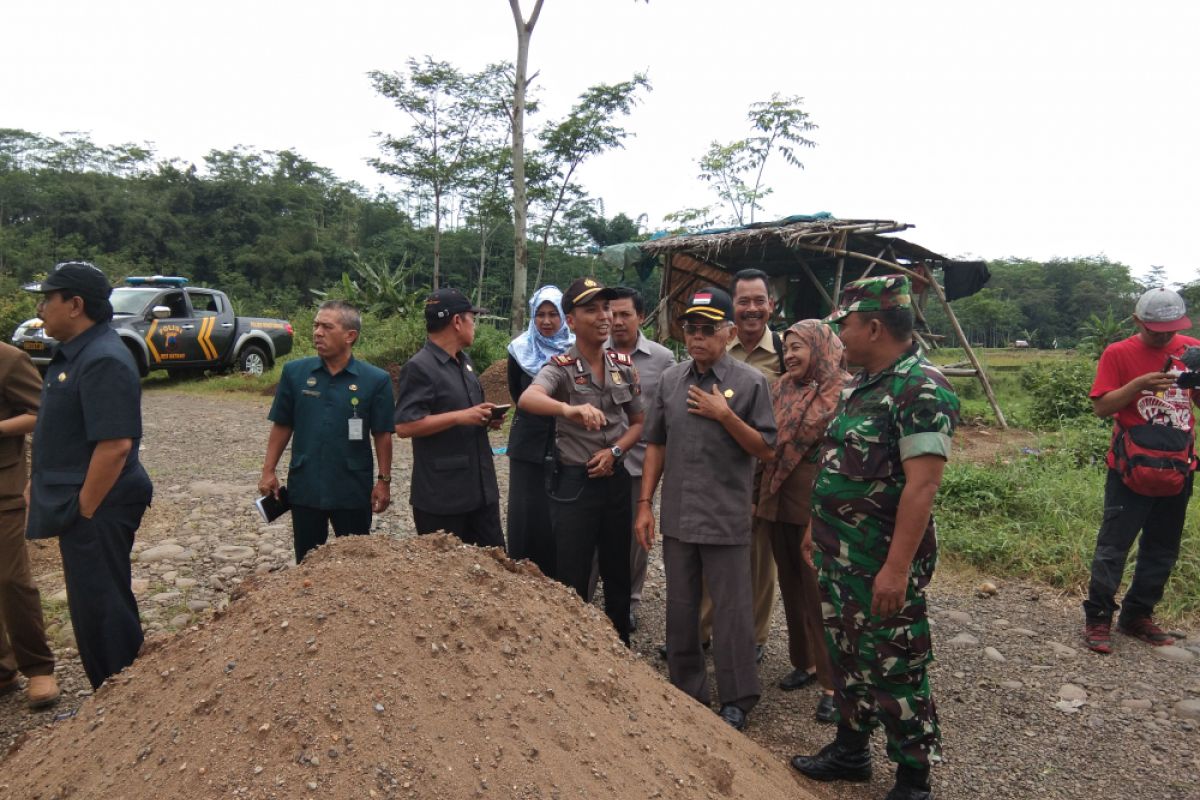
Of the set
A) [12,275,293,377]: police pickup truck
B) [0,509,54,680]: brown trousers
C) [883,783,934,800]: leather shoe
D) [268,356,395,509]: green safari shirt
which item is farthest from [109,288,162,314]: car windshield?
[883,783,934,800]: leather shoe

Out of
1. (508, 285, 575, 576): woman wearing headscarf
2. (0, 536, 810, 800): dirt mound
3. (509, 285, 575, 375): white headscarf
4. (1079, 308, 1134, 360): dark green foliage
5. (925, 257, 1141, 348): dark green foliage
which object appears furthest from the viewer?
(925, 257, 1141, 348): dark green foliage

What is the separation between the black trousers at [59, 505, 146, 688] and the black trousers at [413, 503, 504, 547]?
1.11m

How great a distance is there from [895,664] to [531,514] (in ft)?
6.14

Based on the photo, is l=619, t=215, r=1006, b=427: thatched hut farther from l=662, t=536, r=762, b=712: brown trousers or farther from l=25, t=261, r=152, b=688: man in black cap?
l=25, t=261, r=152, b=688: man in black cap

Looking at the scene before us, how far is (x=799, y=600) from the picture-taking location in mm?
3473

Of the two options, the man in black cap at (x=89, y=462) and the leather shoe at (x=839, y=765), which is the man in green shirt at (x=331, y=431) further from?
the leather shoe at (x=839, y=765)

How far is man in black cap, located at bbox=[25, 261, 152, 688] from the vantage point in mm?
2695

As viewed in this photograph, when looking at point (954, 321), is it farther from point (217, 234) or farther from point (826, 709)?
point (217, 234)

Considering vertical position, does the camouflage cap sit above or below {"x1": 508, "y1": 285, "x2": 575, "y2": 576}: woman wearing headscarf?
above

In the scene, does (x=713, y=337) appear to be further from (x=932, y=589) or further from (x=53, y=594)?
(x=53, y=594)

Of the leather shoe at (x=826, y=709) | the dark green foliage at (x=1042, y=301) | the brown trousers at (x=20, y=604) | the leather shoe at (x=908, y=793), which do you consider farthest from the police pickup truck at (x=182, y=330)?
the dark green foliage at (x=1042, y=301)

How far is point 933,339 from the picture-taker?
1206 centimetres

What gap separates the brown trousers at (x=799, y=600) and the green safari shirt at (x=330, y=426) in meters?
1.85

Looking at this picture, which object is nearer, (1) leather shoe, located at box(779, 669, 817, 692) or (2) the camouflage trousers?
(2) the camouflage trousers
